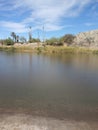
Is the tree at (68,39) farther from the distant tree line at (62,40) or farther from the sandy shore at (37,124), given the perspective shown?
the sandy shore at (37,124)

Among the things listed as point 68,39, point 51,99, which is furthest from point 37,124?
point 68,39

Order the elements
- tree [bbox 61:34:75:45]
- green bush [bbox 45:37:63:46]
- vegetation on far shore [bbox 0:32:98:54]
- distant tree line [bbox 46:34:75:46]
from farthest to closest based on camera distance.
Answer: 1. tree [bbox 61:34:75:45]
2. distant tree line [bbox 46:34:75:46]
3. green bush [bbox 45:37:63:46]
4. vegetation on far shore [bbox 0:32:98:54]

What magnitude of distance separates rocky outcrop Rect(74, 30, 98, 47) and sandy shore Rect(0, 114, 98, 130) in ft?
207

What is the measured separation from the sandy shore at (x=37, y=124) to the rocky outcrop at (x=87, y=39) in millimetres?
63178

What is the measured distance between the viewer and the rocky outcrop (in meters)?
67.2

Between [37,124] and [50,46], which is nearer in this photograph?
[37,124]

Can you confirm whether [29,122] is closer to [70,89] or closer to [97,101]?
[97,101]

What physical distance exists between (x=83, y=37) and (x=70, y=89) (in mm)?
64158

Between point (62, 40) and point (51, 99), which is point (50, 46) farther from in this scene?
point (51, 99)

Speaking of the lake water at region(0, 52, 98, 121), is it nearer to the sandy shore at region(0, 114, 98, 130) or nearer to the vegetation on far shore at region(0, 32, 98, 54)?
the sandy shore at region(0, 114, 98, 130)

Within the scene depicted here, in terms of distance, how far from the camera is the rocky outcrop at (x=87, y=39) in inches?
2648

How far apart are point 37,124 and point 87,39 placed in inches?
2652

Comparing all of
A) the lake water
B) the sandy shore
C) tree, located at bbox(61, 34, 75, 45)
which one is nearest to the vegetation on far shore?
tree, located at bbox(61, 34, 75, 45)

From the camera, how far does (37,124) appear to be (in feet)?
17.4
